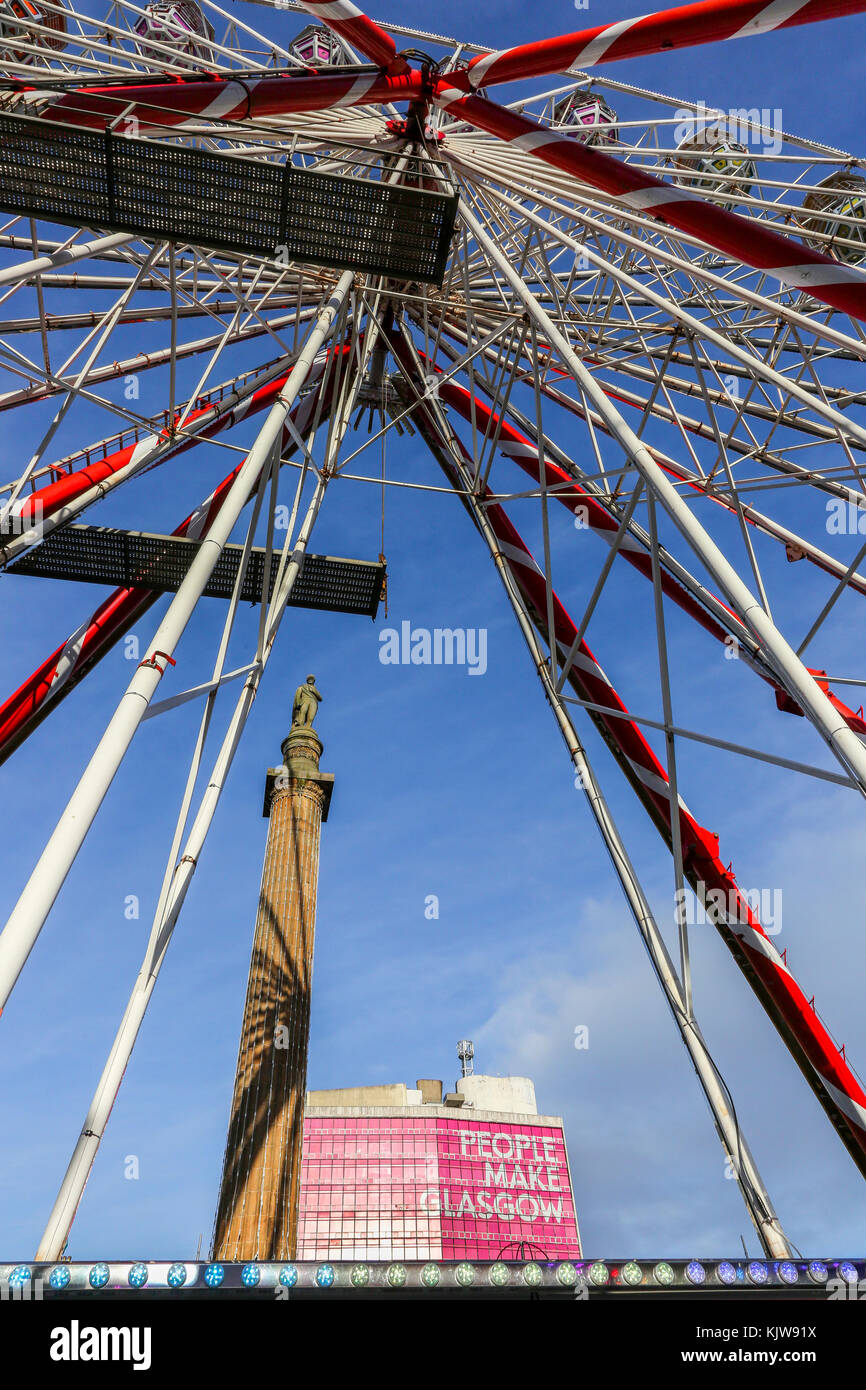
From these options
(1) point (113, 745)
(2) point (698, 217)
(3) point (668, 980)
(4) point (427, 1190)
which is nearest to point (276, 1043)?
(3) point (668, 980)

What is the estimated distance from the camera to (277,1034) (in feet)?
90.1

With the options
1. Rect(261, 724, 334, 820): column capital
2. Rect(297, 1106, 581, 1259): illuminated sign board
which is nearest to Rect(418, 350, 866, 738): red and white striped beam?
Rect(261, 724, 334, 820): column capital

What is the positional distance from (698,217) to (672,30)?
2318 millimetres

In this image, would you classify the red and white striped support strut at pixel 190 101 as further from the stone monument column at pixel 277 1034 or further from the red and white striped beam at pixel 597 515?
the stone monument column at pixel 277 1034

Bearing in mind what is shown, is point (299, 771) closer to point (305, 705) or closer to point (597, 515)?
point (305, 705)

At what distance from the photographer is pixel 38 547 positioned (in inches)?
842

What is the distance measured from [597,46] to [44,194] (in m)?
7.67

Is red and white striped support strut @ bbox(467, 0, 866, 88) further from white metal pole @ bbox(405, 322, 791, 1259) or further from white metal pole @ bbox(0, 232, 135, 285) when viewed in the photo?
white metal pole @ bbox(405, 322, 791, 1259)

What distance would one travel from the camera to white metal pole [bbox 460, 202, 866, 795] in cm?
1100

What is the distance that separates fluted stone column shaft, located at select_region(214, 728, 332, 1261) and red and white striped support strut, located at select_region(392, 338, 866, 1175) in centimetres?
1210

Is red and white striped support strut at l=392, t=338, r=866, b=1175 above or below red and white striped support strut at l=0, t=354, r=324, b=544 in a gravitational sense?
below

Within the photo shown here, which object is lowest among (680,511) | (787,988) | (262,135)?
(787,988)
